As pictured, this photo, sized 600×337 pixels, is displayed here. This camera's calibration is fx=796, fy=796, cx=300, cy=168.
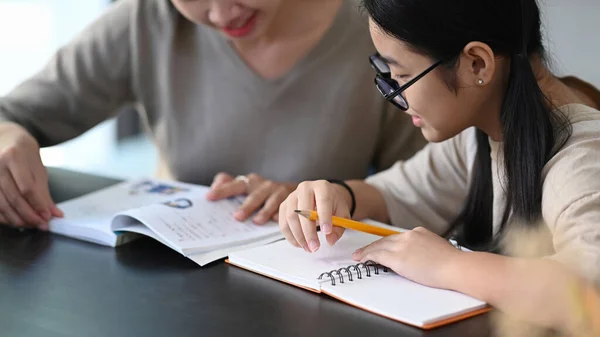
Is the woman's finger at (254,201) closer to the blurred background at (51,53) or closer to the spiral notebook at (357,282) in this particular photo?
the spiral notebook at (357,282)

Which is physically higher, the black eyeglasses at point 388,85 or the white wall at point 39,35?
the black eyeglasses at point 388,85

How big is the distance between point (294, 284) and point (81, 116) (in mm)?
895

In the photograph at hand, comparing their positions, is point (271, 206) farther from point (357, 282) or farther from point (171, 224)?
point (357, 282)

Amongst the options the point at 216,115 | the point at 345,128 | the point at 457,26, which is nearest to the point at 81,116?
the point at 216,115

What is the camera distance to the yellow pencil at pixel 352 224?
3.59 feet

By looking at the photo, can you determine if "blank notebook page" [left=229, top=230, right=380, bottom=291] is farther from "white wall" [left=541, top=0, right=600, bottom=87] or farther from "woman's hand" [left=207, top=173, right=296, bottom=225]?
"white wall" [left=541, top=0, right=600, bottom=87]

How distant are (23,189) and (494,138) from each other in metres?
0.76

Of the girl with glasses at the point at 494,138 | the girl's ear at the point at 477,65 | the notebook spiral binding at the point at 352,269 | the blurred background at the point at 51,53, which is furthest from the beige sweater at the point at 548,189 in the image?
the blurred background at the point at 51,53

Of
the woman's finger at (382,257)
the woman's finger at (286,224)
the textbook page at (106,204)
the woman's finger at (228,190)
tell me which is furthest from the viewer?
the woman's finger at (228,190)

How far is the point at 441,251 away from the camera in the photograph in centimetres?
98

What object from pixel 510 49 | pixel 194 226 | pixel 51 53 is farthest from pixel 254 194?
pixel 51 53

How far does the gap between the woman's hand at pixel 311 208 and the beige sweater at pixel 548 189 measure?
0.21 m

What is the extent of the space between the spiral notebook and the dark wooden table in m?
0.01

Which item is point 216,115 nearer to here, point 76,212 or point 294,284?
point 76,212
